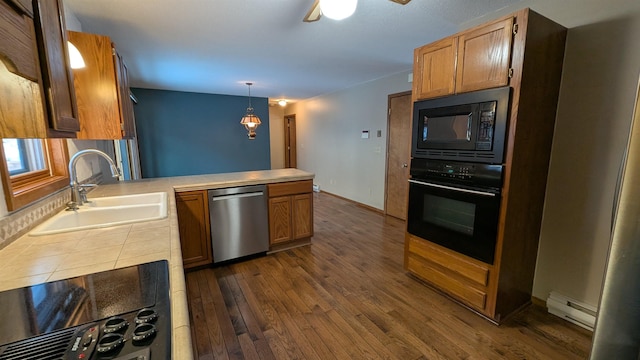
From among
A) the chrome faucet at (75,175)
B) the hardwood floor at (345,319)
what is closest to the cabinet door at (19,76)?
the chrome faucet at (75,175)

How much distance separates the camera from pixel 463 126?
1.89 meters

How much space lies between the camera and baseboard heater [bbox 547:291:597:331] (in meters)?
1.82

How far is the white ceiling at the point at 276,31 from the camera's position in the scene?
2.02 meters

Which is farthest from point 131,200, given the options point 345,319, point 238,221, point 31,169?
point 345,319

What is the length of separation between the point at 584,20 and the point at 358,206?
12.7 ft

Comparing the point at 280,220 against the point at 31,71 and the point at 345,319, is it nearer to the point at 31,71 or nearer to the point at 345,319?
the point at 345,319

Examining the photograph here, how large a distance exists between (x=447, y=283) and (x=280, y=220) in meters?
1.76

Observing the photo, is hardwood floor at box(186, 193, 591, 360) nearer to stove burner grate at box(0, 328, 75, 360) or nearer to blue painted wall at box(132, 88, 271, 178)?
stove burner grate at box(0, 328, 75, 360)

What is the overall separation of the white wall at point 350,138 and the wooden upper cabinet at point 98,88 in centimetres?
354

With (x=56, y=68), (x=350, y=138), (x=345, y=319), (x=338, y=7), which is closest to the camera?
(x=56, y=68)

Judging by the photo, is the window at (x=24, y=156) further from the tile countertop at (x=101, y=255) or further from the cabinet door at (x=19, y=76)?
the cabinet door at (x=19, y=76)

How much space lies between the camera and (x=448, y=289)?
2.13m

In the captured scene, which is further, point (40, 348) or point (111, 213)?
point (111, 213)


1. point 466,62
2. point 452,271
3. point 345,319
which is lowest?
point 345,319
